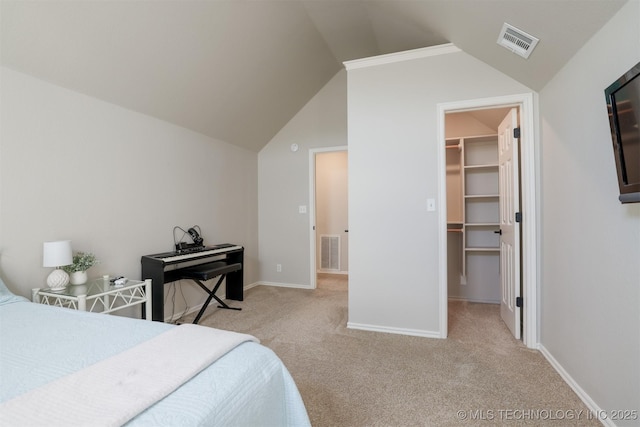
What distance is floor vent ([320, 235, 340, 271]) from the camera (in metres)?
5.25

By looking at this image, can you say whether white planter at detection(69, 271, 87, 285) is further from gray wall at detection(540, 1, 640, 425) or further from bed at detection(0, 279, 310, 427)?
gray wall at detection(540, 1, 640, 425)

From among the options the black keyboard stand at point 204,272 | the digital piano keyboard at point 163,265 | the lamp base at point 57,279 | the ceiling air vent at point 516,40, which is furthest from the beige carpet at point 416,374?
the ceiling air vent at point 516,40

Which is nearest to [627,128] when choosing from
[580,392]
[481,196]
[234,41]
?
[580,392]

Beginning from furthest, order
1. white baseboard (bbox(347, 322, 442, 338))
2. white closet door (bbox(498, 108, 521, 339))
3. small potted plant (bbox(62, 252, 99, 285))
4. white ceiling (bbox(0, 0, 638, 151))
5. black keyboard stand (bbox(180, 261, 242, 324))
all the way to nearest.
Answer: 1. black keyboard stand (bbox(180, 261, 242, 324))
2. white baseboard (bbox(347, 322, 442, 338))
3. white closet door (bbox(498, 108, 521, 339))
4. small potted plant (bbox(62, 252, 99, 285))
5. white ceiling (bbox(0, 0, 638, 151))

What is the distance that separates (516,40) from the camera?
1.91 m

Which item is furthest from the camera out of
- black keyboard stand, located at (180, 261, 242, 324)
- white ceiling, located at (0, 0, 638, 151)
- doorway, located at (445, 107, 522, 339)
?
doorway, located at (445, 107, 522, 339)

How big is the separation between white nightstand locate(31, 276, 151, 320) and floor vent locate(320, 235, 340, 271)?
10.6ft

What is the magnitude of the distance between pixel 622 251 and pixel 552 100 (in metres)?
1.19

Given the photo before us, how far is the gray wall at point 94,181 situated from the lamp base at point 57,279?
6.0 inches

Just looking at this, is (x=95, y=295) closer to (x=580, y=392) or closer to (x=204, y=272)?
(x=204, y=272)

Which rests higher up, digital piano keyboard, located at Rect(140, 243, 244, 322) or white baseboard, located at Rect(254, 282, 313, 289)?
digital piano keyboard, located at Rect(140, 243, 244, 322)

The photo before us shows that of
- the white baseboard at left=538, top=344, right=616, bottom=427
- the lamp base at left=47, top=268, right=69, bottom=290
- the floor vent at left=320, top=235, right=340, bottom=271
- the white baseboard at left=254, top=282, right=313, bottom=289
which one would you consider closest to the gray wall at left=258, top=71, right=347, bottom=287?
the white baseboard at left=254, top=282, right=313, bottom=289

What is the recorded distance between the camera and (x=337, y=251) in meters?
5.25

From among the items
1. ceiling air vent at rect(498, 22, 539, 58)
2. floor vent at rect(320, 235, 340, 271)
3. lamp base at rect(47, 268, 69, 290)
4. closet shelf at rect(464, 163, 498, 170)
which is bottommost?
floor vent at rect(320, 235, 340, 271)
